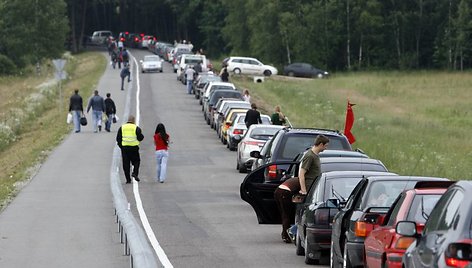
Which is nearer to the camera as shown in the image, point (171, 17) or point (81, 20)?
point (81, 20)

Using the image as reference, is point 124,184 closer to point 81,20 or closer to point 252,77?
point 252,77

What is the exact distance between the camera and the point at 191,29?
151250mm

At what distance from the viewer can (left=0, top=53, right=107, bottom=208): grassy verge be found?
114 ft

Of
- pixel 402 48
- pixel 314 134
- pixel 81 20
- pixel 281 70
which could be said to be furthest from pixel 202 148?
pixel 81 20

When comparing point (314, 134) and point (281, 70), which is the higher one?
point (314, 134)

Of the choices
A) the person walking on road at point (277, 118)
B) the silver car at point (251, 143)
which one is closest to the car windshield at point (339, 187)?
the silver car at point (251, 143)

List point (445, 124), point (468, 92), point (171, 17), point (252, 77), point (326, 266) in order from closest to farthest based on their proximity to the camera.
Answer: point (326, 266) → point (445, 124) → point (468, 92) → point (252, 77) → point (171, 17)

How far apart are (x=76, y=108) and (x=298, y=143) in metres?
22.0

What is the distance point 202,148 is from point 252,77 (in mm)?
44099

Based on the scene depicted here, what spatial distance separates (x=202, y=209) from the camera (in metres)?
24.3

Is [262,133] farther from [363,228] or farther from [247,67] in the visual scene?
[247,67]

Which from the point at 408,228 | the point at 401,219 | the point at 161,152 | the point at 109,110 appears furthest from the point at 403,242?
the point at 109,110

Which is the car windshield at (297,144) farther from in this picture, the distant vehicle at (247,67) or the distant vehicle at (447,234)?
the distant vehicle at (247,67)

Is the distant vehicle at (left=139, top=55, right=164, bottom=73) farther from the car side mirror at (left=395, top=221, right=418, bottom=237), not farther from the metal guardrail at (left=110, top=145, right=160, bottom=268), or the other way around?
the car side mirror at (left=395, top=221, right=418, bottom=237)
